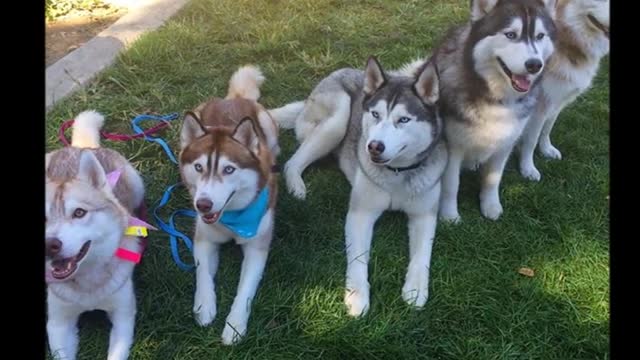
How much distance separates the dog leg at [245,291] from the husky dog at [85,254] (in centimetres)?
49

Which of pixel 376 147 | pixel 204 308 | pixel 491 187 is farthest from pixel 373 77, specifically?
pixel 204 308

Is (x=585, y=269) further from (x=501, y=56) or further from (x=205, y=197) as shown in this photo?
(x=205, y=197)

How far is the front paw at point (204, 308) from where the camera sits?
3035mm

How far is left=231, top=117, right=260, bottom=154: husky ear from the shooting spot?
309cm

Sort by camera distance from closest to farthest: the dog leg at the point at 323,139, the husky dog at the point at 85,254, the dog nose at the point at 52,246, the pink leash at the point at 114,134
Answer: the dog nose at the point at 52,246
the husky dog at the point at 85,254
the dog leg at the point at 323,139
the pink leash at the point at 114,134

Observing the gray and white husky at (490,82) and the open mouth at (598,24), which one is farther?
the open mouth at (598,24)

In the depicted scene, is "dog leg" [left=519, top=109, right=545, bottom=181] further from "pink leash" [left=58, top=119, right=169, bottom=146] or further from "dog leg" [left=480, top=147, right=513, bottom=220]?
"pink leash" [left=58, top=119, right=169, bottom=146]

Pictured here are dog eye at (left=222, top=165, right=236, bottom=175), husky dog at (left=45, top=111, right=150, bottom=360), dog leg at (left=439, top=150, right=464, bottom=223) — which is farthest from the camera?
dog leg at (left=439, top=150, right=464, bottom=223)

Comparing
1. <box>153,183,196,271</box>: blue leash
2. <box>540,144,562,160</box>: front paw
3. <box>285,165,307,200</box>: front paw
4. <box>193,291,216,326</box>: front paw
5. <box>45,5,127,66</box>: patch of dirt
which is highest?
<box>193,291,216,326</box>: front paw

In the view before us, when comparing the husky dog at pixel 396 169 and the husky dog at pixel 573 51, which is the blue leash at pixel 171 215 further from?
the husky dog at pixel 573 51

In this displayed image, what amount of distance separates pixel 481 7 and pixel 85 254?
257 centimetres


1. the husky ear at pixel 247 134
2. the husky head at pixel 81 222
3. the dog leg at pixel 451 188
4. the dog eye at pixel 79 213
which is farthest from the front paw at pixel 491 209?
the dog eye at pixel 79 213

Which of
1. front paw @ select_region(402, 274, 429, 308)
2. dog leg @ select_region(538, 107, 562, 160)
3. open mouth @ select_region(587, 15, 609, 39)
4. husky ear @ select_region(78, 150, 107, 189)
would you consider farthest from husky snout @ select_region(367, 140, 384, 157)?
dog leg @ select_region(538, 107, 562, 160)

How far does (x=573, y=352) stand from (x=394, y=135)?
4.76 feet
